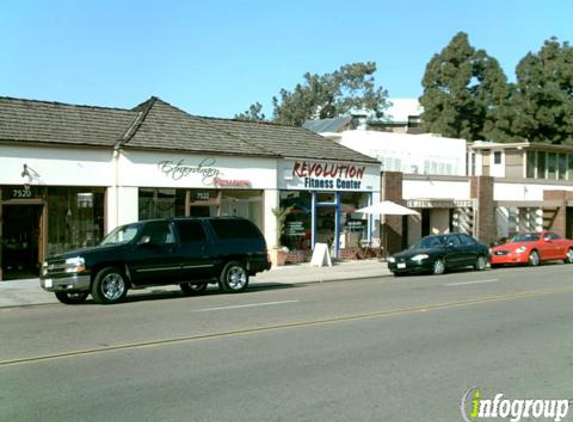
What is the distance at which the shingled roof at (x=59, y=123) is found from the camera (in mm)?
21234

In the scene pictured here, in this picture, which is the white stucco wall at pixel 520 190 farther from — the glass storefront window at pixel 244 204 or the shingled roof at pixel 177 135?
the shingled roof at pixel 177 135

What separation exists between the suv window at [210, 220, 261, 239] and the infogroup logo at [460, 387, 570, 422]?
37.5 ft

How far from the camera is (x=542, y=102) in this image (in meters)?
53.0

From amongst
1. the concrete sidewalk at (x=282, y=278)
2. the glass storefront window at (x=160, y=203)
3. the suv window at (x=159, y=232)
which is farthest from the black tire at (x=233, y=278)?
the glass storefront window at (x=160, y=203)

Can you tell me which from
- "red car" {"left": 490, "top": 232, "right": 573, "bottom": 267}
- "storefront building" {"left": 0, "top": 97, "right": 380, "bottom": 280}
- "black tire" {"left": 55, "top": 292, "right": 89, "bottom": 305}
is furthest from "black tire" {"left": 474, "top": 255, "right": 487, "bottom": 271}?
"black tire" {"left": 55, "top": 292, "right": 89, "bottom": 305}

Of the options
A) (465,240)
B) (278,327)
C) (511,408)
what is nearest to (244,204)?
(465,240)

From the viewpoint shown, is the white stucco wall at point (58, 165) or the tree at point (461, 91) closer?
the white stucco wall at point (58, 165)

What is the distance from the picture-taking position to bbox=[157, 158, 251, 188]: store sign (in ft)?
77.8

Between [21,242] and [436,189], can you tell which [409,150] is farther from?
[21,242]

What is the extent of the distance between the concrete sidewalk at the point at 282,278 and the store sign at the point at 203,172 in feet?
11.4

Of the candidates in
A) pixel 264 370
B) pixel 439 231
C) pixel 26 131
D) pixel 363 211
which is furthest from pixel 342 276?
pixel 264 370

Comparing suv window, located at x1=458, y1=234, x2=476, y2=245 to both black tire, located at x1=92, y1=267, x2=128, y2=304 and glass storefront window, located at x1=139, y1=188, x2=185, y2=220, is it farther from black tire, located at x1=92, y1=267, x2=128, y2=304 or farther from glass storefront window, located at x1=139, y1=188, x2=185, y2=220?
black tire, located at x1=92, y1=267, x2=128, y2=304

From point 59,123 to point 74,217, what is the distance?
3084 mm

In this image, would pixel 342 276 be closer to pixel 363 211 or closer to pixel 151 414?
pixel 363 211
